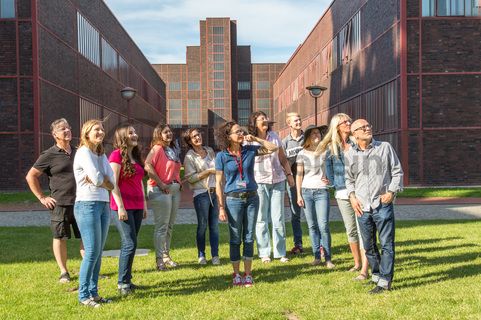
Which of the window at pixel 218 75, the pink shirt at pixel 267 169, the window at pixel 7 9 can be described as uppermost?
the window at pixel 218 75

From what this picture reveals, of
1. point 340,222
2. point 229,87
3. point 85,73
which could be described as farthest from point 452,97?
point 229,87

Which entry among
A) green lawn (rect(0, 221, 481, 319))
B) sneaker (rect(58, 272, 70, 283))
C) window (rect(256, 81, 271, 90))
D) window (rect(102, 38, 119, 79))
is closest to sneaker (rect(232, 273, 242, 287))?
green lawn (rect(0, 221, 481, 319))

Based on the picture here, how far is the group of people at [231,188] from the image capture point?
6043 mm

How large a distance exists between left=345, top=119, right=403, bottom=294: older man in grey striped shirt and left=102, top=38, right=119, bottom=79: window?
32.2 meters

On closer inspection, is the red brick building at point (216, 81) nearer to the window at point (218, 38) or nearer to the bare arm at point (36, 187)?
the window at point (218, 38)

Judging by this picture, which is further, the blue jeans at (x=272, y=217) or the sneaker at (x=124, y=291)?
the blue jeans at (x=272, y=217)

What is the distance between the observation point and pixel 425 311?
216 inches

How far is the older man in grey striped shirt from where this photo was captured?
249 inches

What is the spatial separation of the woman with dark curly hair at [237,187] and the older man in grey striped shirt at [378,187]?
1142mm

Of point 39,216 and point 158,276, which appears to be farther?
point 39,216

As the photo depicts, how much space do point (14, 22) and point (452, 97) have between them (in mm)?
17041

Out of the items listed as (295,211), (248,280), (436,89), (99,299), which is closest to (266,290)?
(248,280)

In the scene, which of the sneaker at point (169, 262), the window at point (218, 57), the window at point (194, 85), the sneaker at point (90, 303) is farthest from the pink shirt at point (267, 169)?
the window at point (194, 85)

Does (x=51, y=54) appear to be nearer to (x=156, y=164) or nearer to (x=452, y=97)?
(x=452, y=97)
